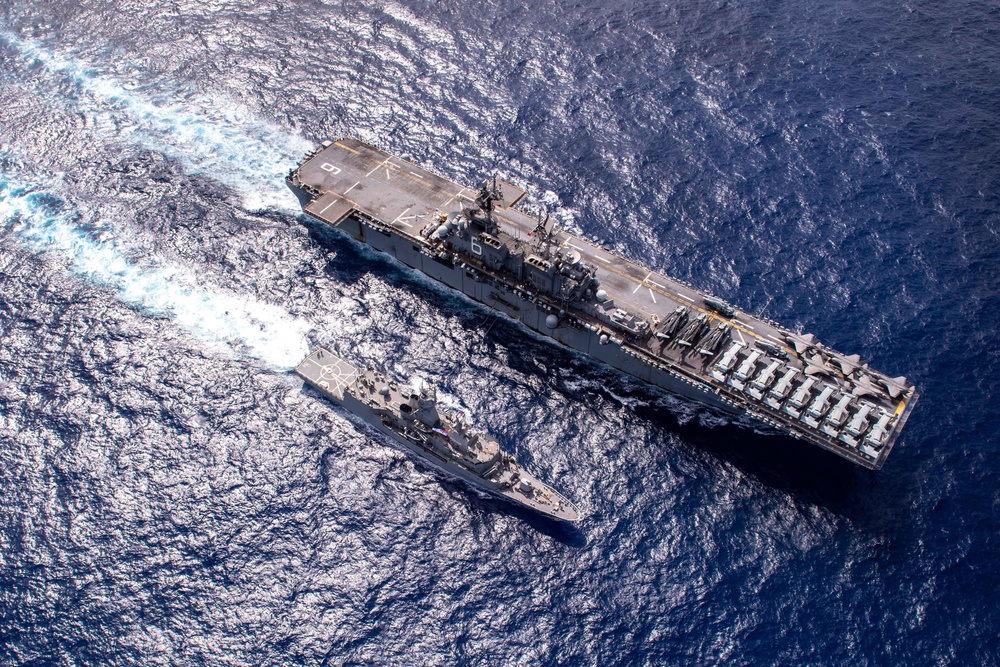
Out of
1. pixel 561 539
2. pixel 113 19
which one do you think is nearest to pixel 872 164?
pixel 561 539

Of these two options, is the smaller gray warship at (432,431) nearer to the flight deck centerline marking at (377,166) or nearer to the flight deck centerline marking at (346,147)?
the flight deck centerline marking at (377,166)

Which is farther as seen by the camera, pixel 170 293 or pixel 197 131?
pixel 197 131

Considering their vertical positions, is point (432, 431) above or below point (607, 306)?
below

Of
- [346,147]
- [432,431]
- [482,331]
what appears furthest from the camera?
[346,147]

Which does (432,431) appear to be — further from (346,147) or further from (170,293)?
(346,147)

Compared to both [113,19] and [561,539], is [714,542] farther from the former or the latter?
[113,19]

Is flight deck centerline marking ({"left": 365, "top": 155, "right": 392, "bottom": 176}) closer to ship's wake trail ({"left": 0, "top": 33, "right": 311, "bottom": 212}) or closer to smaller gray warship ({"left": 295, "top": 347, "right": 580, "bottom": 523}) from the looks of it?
ship's wake trail ({"left": 0, "top": 33, "right": 311, "bottom": 212})

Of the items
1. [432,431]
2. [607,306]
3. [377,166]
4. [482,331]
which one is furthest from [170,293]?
[607,306]
